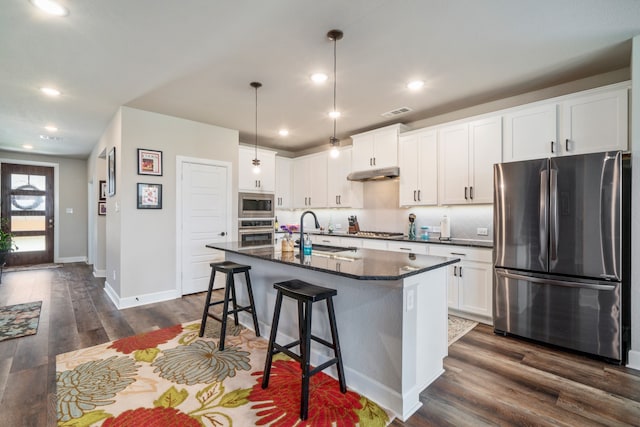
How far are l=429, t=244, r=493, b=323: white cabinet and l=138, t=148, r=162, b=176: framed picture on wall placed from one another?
158 inches

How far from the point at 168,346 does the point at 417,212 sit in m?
3.70

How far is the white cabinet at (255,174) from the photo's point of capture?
17.4ft

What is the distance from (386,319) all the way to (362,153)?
3460 mm

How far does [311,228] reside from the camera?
6453mm

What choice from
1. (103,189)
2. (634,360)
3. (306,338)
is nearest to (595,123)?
(634,360)

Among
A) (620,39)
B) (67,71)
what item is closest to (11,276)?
(67,71)

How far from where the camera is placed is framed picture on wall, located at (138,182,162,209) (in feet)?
13.7

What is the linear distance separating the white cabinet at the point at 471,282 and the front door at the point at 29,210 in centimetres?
893

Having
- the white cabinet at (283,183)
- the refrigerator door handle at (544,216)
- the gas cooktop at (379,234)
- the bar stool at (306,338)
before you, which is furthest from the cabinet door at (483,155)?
the white cabinet at (283,183)

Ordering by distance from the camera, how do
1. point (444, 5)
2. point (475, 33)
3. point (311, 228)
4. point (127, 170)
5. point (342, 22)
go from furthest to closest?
point (311, 228)
point (127, 170)
point (475, 33)
point (342, 22)
point (444, 5)

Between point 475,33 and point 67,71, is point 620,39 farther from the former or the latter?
point 67,71

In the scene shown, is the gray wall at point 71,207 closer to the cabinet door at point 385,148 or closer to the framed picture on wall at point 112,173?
the framed picture on wall at point 112,173

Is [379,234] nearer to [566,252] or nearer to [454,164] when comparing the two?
[454,164]

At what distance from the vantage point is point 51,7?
2.08m
